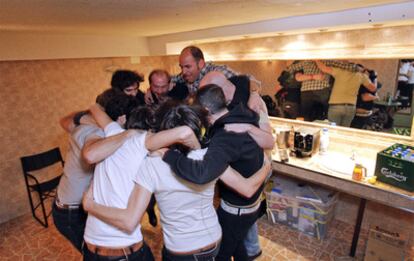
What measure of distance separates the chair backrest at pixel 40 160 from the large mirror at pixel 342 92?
7.78 ft

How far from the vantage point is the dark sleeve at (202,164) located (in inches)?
39.2

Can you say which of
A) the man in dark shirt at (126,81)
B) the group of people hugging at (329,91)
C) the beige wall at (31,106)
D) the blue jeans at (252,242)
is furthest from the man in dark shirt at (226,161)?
the beige wall at (31,106)

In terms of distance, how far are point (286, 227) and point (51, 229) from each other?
8.10ft

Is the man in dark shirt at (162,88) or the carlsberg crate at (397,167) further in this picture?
the man in dark shirt at (162,88)

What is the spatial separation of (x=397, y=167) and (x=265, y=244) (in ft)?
4.17

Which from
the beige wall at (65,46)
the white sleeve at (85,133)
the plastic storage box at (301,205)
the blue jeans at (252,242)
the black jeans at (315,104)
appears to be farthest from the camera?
the beige wall at (65,46)

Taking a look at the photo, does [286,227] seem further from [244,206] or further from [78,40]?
[78,40]

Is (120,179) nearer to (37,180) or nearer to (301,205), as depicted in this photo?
(301,205)

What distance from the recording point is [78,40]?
3.19m

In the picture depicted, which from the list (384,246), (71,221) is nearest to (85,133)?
(71,221)

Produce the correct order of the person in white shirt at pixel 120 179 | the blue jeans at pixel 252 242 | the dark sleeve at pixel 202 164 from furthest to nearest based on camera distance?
the blue jeans at pixel 252 242
the person in white shirt at pixel 120 179
the dark sleeve at pixel 202 164

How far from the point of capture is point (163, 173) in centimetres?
106

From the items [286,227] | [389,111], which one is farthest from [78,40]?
[389,111]

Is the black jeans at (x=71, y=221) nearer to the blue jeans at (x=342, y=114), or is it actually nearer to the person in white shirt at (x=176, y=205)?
the person in white shirt at (x=176, y=205)
